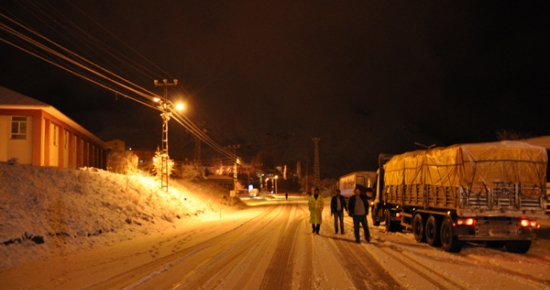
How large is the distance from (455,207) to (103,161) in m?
46.7

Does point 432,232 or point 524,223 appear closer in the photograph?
point 524,223

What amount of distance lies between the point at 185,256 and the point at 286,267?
3.21 meters

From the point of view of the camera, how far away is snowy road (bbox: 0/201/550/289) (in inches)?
340

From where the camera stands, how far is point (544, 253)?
517 inches

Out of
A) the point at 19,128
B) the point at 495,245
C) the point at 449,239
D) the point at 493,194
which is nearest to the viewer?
the point at 493,194

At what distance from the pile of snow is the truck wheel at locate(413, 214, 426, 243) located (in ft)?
34.8

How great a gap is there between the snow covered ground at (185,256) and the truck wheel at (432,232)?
0.88 feet

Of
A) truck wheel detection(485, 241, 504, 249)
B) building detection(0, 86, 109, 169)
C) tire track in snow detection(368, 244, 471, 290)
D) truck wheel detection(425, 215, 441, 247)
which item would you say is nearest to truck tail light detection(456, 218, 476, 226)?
truck wheel detection(425, 215, 441, 247)

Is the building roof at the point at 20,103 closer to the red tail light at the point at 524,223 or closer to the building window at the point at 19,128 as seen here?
the building window at the point at 19,128

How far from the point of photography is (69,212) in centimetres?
1711

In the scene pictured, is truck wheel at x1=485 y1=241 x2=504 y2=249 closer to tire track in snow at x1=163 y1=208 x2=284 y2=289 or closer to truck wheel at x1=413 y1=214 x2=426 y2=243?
truck wheel at x1=413 y1=214 x2=426 y2=243

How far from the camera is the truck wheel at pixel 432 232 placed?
47.4ft

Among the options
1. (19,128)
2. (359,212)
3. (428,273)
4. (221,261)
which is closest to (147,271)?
(221,261)

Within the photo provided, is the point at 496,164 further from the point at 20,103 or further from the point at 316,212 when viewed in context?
the point at 20,103
